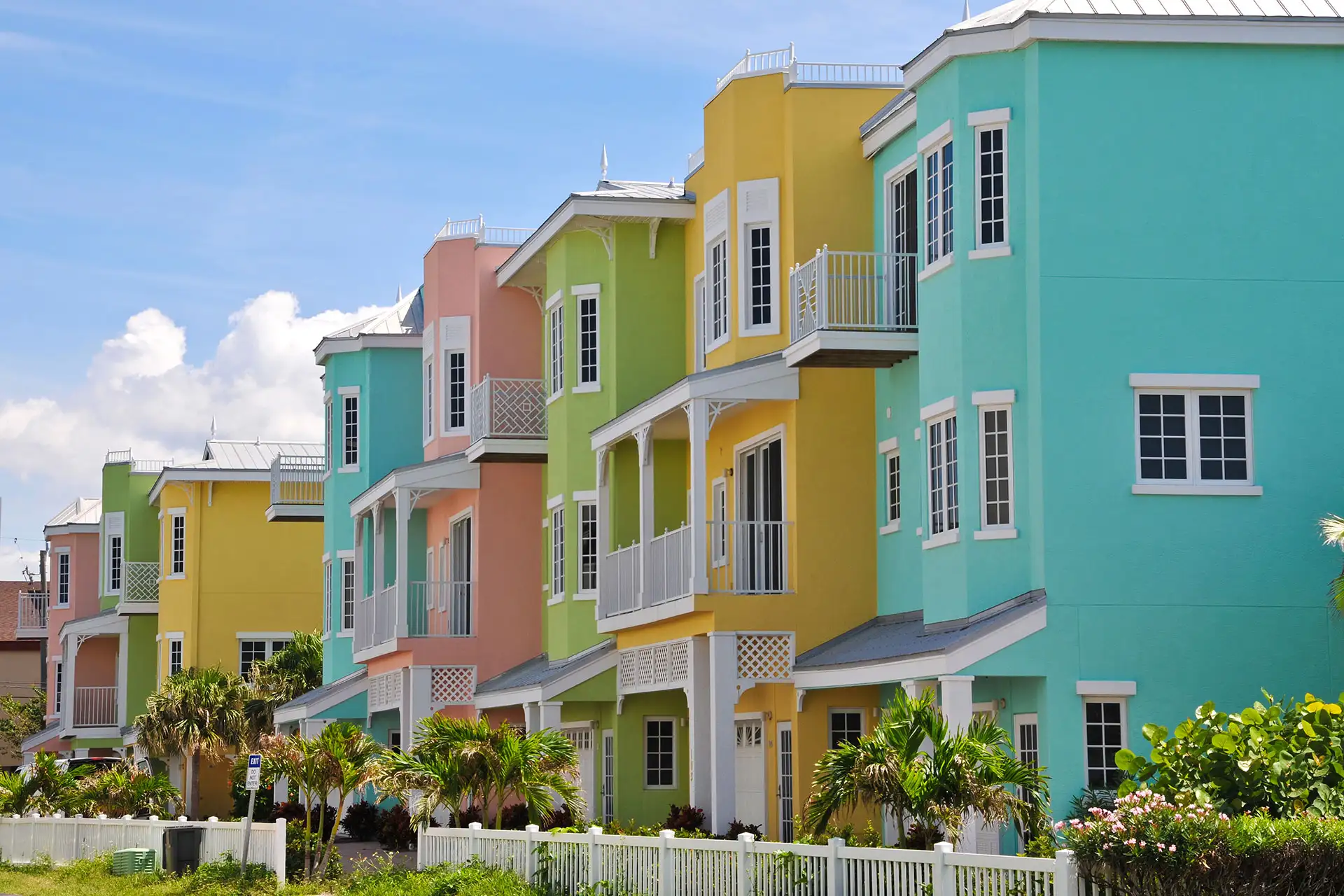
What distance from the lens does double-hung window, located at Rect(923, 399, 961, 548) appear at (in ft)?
77.7

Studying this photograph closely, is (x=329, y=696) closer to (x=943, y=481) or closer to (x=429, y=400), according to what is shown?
(x=429, y=400)

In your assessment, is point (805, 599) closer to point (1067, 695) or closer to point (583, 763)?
point (1067, 695)

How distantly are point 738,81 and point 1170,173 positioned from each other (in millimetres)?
8622

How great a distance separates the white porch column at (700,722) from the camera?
89.1 feet

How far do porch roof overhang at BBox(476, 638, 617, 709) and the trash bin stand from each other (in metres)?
5.75

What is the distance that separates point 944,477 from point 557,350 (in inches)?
531

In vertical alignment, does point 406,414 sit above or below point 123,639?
above

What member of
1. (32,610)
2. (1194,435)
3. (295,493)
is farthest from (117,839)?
(32,610)

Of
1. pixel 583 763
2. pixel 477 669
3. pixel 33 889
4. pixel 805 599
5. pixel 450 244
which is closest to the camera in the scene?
pixel 805 599

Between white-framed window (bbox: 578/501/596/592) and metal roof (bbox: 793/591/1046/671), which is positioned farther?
white-framed window (bbox: 578/501/596/592)

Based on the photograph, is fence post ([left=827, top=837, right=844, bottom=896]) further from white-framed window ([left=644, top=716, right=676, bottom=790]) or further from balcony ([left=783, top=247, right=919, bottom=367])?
white-framed window ([left=644, top=716, right=676, bottom=790])

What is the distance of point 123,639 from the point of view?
197 feet

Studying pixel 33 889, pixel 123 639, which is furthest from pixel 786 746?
pixel 123 639

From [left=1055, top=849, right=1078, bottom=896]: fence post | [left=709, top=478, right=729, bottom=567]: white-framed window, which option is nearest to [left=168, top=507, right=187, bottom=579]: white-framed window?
[left=709, top=478, right=729, bottom=567]: white-framed window
